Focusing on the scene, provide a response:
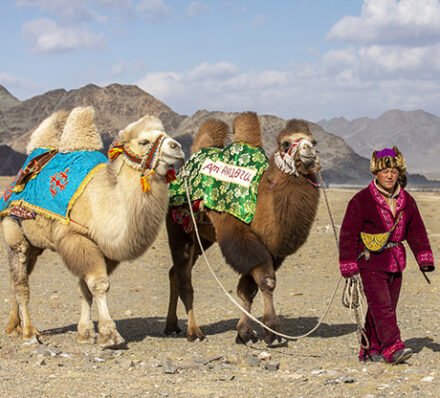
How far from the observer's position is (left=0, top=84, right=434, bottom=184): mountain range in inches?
3083

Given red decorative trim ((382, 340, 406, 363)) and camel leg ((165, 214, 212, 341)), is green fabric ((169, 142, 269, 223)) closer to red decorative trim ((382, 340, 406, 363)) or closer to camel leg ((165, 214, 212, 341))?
camel leg ((165, 214, 212, 341))

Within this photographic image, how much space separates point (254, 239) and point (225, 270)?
587 cm

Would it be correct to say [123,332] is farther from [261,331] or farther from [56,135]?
[56,135]

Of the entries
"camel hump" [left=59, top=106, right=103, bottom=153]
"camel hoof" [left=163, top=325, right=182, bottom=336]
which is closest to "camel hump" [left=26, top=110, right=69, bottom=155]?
"camel hump" [left=59, top=106, right=103, bottom=153]

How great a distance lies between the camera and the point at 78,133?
7.54 metres

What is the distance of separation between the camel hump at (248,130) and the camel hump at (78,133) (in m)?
1.59

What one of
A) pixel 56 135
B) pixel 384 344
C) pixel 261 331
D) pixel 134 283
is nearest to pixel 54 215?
pixel 56 135

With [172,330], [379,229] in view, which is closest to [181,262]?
[172,330]

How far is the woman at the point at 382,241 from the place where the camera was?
233 inches

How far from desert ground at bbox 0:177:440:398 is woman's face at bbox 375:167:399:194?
1.49 meters

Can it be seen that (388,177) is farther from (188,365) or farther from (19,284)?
(19,284)

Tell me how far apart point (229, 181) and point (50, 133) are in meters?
2.22

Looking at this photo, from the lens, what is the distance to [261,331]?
26.0 ft

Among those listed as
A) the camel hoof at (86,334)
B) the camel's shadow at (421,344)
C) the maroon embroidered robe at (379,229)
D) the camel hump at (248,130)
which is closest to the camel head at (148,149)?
the camel hump at (248,130)
